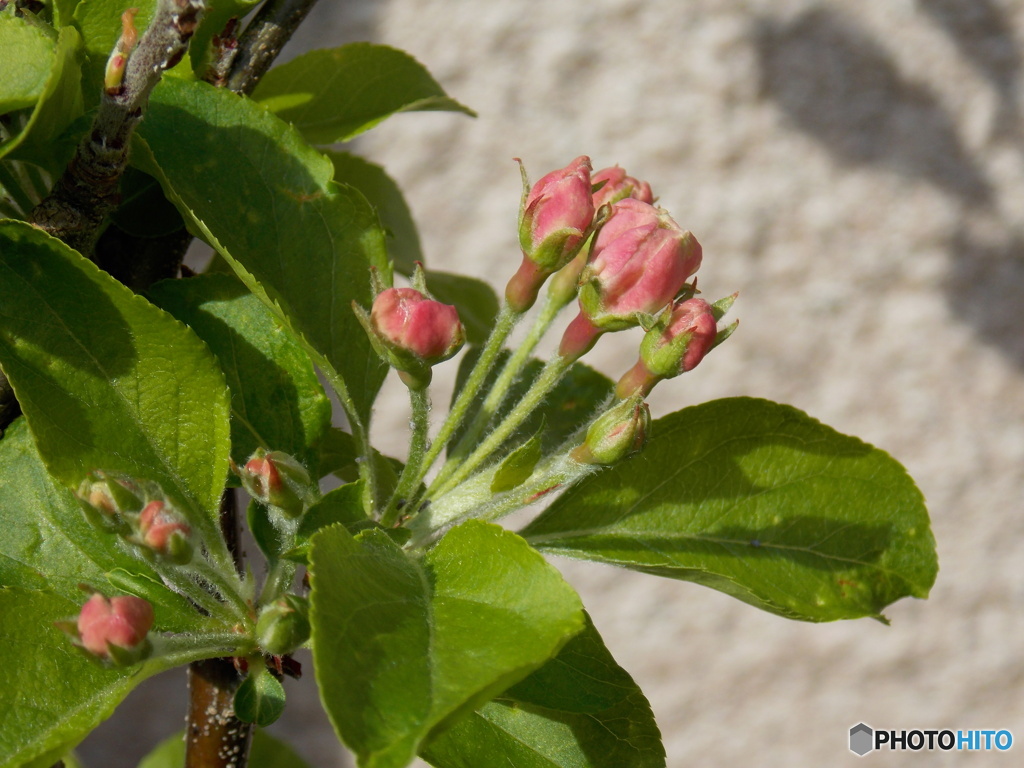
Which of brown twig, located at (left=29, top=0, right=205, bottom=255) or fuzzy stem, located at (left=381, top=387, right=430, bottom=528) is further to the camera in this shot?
fuzzy stem, located at (left=381, top=387, right=430, bottom=528)

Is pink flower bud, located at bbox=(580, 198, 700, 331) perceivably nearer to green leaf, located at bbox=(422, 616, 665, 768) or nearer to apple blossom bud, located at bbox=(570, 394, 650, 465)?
apple blossom bud, located at bbox=(570, 394, 650, 465)

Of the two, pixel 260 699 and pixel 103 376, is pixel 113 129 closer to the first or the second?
pixel 103 376

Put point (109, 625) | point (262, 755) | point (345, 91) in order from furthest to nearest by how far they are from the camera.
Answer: point (262, 755) → point (345, 91) → point (109, 625)

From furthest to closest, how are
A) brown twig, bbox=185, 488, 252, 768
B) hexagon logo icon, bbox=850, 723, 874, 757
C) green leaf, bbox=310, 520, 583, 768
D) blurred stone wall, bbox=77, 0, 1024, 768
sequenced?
hexagon logo icon, bbox=850, 723, 874, 757, blurred stone wall, bbox=77, 0, 1024, 768, brown twig, bbox=185, 488, 252, 768, green leaf, bbox=310, 520, 583, 768

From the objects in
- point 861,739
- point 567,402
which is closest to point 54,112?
point 567,402

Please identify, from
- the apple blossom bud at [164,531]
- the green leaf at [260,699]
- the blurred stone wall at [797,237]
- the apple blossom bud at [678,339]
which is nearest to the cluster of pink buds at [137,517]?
the apple blossom bud at [164,531]

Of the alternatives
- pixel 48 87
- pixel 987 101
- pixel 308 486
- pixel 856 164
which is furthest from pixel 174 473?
pixel 987 101

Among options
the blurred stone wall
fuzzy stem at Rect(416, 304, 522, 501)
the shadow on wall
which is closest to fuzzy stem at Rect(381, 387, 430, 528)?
fuzzy stem at Rect(416, 304, 522, 501)

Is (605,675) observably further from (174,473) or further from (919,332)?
(919,332)
